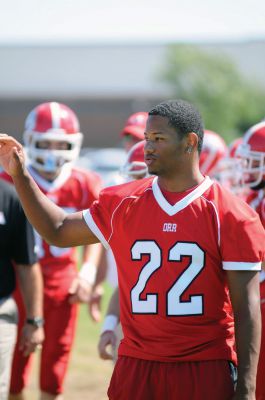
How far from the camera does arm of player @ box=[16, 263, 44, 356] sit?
5.52 m

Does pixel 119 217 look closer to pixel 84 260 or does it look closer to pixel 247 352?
pixel 247 352

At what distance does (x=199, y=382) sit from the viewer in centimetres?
380

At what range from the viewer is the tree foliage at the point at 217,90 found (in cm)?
4184

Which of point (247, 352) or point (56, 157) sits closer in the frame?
point (247, 352)

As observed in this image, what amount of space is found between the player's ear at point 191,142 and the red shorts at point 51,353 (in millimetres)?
2968

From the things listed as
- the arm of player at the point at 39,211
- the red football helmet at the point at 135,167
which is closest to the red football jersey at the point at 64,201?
the red football helmet at the point at 135,167

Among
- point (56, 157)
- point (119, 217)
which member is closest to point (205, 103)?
point (56, 157)

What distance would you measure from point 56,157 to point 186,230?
318cm

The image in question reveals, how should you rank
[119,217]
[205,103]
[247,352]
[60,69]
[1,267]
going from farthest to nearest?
[60,69]
[205,103]
[1,267]
[119,217]
[247,352]

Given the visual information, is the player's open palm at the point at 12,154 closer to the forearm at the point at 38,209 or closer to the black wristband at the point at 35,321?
the forearm at the point at 38,209

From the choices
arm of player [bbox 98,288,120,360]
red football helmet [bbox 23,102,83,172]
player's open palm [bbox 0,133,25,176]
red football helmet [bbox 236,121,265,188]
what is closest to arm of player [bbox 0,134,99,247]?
player's open palm [bbox 0,133,25,176]

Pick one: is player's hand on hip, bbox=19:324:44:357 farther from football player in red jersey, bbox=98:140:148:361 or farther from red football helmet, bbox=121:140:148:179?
red football helmet, bbox=121:140:148:179

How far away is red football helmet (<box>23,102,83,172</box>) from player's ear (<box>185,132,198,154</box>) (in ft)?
9.61

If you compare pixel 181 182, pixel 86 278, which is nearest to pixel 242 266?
pixel 181 182
